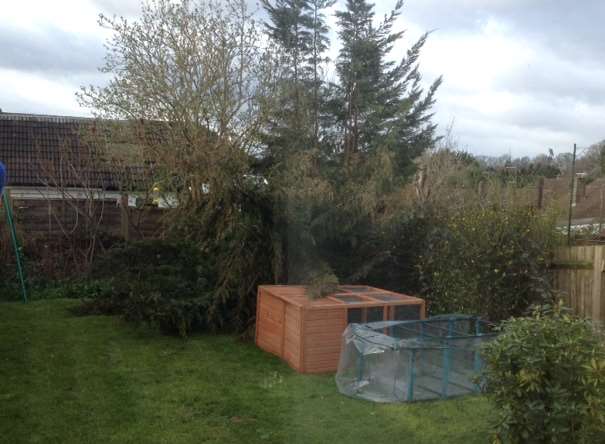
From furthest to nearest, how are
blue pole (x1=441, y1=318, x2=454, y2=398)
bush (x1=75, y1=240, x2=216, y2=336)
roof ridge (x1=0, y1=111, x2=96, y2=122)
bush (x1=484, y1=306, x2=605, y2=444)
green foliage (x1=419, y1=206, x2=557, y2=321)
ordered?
1. roof ridge (x1=0, y1=111, x2=96, y2=122)
2. bush (x1=75, y1=240, x2=216, y2=336)
3. green foliage (x1=419, y1=206, x2=557, y2=321)
4. blue pole (x1=441, y1=318, x2=454, y2=398)
5. bush (x1=484, y1=306, x2=605, y2=444)

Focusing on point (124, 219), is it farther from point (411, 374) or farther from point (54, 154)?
point (411, 374)

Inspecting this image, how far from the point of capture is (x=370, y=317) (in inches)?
306

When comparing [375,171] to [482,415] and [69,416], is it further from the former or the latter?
[69,416]

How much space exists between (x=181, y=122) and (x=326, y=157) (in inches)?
115

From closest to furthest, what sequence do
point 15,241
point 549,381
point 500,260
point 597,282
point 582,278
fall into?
point 549,381, point 597,282, point 582,278, point 500,260, point 15,241

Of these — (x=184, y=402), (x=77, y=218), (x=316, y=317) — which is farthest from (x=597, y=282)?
(x=77, y=218)

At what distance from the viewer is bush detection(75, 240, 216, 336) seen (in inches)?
342

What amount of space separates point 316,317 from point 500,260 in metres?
2.43

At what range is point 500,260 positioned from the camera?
308 inches

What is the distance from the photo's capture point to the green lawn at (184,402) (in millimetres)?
5395

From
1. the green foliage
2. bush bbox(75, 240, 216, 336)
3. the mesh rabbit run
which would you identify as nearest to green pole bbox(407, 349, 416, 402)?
the mesh rabbit run

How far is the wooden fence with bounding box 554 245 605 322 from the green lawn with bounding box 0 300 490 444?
85.1 inches

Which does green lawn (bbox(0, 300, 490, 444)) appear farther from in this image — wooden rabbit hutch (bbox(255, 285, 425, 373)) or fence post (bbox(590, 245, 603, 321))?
fence post (bbox(590, 245, 603, 321))

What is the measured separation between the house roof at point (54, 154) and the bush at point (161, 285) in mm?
3939
